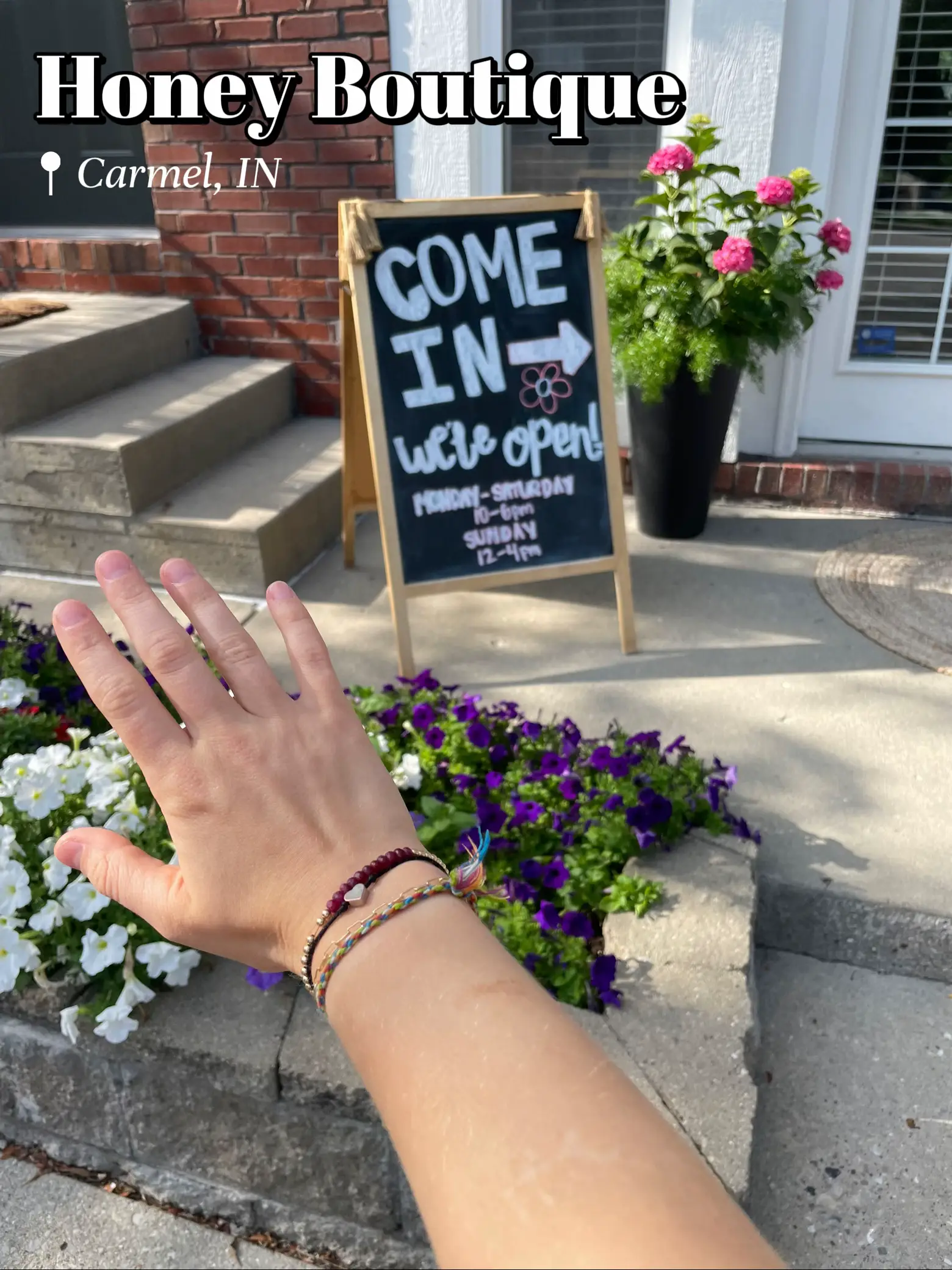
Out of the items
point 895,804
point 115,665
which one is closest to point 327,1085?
point 115,665

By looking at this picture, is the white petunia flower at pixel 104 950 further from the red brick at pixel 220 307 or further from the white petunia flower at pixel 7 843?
the red brick at pixel 220 307

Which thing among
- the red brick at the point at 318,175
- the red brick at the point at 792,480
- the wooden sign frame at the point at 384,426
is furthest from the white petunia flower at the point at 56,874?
the red brick at the point at 318,175

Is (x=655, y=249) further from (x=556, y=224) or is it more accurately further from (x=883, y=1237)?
(x=883, y=1237)

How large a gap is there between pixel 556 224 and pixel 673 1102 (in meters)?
2.45

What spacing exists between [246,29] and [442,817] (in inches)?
144

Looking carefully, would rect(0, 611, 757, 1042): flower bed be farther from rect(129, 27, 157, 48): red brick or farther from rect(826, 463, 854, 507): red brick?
rect(129, 27, 157, 48): red brick

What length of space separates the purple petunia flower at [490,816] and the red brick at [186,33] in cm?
372

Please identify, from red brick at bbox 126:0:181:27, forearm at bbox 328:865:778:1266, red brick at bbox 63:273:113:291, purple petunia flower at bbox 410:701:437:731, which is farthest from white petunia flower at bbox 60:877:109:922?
red brick at bbox 126:0:181:27

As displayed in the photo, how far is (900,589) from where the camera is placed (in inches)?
132

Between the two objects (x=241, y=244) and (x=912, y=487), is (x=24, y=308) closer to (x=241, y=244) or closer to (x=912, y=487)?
(x=241, y=244)

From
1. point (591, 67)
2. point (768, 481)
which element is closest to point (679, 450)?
point (768, 481)

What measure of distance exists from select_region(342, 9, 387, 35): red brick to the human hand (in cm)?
386

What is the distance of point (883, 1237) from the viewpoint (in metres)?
1.50

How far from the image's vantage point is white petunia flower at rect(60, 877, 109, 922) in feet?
5.21
